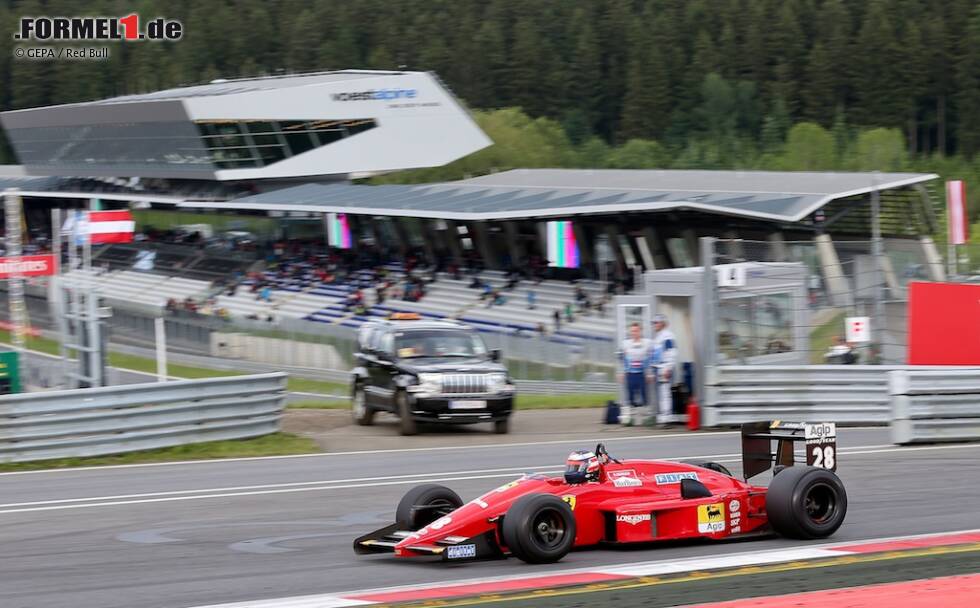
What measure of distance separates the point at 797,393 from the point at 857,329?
178 cm

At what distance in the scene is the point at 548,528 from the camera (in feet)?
28.8

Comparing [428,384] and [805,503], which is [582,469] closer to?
[805,503]

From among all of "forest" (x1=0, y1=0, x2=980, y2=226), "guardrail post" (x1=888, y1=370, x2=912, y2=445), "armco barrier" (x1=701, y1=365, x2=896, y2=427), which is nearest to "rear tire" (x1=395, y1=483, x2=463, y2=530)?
"guardrail post" (x1=888, y1=370, x2=912, y2=445)

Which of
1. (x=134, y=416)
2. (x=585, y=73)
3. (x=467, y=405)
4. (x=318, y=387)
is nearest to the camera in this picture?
(x=134, y=416)

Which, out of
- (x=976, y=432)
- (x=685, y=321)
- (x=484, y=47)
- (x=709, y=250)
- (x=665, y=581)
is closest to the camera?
(x=665, y=581)

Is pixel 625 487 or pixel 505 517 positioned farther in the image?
pixel 625 487

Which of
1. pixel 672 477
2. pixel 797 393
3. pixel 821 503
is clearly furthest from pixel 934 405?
pixel 672 477

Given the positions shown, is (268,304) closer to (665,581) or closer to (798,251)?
(798,251)

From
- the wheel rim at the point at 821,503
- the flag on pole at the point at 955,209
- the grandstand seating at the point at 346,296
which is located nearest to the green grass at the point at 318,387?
the grandstand seating at the point at 346,296

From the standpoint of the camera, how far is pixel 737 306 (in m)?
19.6

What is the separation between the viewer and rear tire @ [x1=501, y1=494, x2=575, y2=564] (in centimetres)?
852

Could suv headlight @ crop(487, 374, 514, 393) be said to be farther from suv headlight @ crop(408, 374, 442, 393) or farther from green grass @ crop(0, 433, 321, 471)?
green grass @ crop(0, 433, 321, 471)

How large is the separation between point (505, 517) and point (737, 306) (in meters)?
11.7

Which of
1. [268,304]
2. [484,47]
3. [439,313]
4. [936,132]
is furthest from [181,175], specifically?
[936,132]
